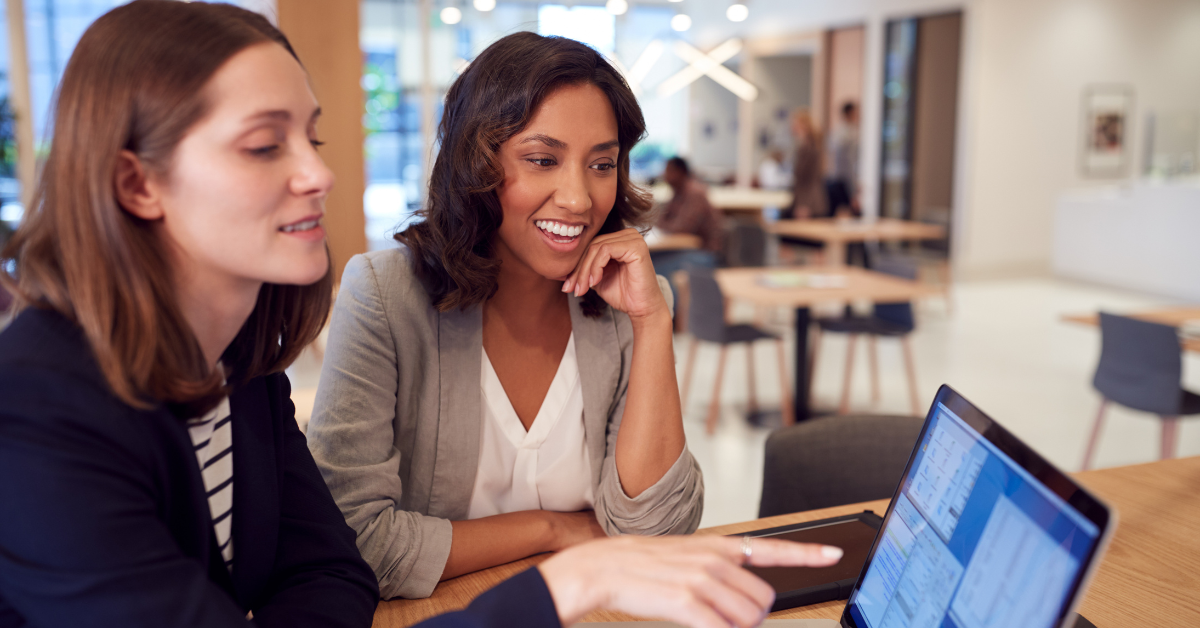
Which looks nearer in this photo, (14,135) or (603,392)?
(603,392)

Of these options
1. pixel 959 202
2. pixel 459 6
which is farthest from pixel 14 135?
pixel 959 202

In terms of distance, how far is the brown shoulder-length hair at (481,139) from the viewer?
4.22 ft

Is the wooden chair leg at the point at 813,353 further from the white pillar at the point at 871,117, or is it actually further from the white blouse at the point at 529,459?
the white pillar at the point at 871,117

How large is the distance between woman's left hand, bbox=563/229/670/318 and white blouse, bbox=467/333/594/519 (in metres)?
0.18

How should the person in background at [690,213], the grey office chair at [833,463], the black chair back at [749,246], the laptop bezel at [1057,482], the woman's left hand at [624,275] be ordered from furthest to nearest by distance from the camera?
the black chair back at [749,246] < the person in background at [690,213] < the grey office chair at [833,463] < the woman's left hand at [624,275] < the laptop bezel at [1057,482]

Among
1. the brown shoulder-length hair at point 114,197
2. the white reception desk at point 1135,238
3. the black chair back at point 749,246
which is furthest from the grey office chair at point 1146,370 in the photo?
the white reception desk at point 1135,238

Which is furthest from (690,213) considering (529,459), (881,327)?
(529,459)

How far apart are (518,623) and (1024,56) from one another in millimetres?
10118

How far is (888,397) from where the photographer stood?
5.00 m

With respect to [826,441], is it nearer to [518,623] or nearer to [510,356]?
[510,356]

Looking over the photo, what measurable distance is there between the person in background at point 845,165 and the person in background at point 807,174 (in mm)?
213

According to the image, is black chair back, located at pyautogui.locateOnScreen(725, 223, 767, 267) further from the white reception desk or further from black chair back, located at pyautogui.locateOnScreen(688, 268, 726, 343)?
the white reception desk

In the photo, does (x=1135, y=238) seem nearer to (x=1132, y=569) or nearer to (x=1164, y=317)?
(x=1164, y=317)

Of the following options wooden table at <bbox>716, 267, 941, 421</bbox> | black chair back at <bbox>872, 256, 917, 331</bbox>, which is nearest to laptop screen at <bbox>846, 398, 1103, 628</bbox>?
wooden table at <bbox>716, 267, 941, 421</bbox>
